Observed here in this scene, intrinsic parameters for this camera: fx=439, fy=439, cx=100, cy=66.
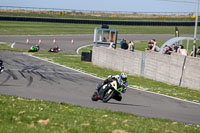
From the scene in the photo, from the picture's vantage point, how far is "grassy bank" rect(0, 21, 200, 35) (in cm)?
5876

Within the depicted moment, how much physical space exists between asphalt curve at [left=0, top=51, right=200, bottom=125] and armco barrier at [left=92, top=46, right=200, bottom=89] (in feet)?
9.96

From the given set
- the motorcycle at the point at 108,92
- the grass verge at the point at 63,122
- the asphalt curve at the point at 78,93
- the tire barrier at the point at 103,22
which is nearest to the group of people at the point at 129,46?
the asphalt curve at the point at 78,93

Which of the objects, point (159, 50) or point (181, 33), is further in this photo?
point (181, 33)

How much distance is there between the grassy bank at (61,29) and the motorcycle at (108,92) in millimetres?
41897

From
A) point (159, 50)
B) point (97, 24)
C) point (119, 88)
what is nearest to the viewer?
point (119, 88)

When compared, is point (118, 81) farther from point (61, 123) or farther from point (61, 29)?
point (61, 29)

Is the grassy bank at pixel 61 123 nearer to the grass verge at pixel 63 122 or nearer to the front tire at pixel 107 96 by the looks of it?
the grass verge at pixel 63 122

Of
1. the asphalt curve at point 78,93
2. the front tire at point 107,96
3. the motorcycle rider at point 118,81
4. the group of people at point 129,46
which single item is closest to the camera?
the asphalt curve at point 78,93

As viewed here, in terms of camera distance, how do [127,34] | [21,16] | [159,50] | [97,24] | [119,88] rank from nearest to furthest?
[119,88], [159,50], [127,34], [21,16], [97,24]

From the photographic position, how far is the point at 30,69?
25125 millimetres

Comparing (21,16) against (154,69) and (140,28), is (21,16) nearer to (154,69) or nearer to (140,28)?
(140,28)

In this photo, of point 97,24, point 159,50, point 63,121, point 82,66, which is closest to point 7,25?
point 97,24

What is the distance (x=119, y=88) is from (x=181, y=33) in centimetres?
4814

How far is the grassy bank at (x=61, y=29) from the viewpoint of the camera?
193 feet
